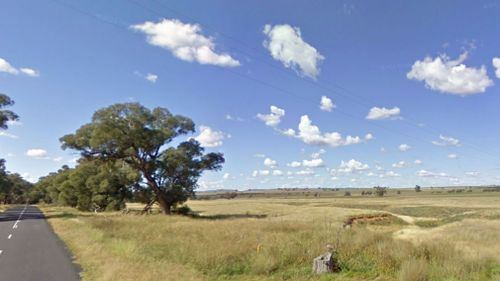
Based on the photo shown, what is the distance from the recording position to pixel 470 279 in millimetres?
11281

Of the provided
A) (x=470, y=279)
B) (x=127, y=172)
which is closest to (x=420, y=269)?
(x=470, y=279)

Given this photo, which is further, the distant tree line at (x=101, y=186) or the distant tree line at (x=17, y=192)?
the distant tree line at (x=17, y=192)

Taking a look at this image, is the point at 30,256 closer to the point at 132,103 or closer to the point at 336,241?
the point at 336,241

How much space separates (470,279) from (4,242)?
2152cm

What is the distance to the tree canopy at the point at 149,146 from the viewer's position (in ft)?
168

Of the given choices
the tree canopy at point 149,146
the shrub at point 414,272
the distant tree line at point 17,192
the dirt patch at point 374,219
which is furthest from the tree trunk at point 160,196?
the distant tree line at point 17,192

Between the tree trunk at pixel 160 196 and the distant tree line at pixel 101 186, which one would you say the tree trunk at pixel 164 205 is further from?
the distant tree line at pixel 101 186

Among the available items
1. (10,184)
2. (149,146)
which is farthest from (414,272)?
(10,184)

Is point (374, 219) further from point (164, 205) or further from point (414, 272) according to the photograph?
point (414, 272)

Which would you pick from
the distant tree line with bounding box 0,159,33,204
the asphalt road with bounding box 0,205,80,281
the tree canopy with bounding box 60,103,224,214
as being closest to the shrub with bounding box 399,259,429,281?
the asphalt road with bounding box 0,205,80,281

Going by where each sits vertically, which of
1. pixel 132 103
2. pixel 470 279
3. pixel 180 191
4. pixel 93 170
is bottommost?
pixel 470 279

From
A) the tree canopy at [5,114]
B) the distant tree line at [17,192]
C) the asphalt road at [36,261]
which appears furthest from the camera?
the distant tree line at [17,192]

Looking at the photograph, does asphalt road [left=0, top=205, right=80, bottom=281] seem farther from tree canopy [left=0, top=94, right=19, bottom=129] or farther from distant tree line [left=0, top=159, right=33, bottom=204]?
distant tree line [left=0, top=159, right=33, bottom=204]

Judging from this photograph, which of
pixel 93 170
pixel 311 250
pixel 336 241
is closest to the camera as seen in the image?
pixel 311 250
